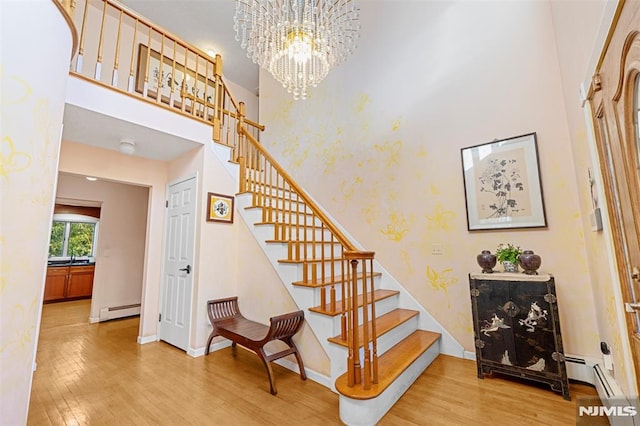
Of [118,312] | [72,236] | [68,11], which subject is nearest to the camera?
[68,11]

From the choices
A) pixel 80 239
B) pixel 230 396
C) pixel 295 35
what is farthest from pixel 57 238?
pixel 295 35

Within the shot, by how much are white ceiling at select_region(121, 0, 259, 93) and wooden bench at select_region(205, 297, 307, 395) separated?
4288 millimetres

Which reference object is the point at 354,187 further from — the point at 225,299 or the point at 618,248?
the point at 618,248

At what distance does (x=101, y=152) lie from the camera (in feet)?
11.1

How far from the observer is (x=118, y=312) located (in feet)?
15.4

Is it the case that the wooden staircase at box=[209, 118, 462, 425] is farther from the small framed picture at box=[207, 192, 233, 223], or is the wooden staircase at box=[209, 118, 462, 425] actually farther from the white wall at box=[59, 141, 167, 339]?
the white wall at box=[59, 141, 167, 339]

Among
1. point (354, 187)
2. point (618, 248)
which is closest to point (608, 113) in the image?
point (618, 248)

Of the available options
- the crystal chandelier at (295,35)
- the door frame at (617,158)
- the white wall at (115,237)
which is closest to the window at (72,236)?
the white wall at (115,237)

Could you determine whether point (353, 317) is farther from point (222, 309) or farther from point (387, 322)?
point (222, 309)

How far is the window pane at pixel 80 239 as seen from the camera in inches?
288

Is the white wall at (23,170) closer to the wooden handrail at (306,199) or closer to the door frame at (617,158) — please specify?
the wooden handrail at (306,199)

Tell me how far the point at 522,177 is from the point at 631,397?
5.79 ft

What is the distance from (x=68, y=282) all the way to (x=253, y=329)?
6.51m

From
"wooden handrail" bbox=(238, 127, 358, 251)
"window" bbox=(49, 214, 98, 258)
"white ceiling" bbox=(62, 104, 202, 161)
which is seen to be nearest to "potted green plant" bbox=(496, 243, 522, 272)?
"wooden handrail" bbox=(238, 127, 358, 251)
